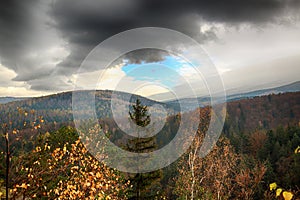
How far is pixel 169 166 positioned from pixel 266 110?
272 feet

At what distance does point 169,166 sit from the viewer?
5100 centimetres

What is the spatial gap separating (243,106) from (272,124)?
18.7 m

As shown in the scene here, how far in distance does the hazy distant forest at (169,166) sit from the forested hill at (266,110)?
1.24ft

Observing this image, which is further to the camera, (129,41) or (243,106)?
(243,106)

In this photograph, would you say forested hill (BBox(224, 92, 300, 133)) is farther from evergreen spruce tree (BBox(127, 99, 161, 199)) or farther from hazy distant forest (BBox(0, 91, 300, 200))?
evergreen spruce tree (BBox(127, 99, 161, 199))

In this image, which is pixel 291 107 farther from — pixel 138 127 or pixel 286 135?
pixel 138 127

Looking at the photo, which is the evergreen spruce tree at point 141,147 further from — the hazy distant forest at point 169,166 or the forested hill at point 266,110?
the forested hill at point 266,110

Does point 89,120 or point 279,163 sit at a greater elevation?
point 89,120

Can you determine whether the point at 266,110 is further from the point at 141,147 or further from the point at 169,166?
the point at 141,147

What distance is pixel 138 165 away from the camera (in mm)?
20172

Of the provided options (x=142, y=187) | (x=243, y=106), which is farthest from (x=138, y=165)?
(x=243, y=106)

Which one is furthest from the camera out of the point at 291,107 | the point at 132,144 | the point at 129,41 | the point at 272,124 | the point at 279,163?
the point at 291,107

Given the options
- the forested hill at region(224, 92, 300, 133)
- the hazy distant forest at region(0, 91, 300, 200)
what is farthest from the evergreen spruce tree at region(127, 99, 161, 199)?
the forested hill at region(224, 92, 300, 133)

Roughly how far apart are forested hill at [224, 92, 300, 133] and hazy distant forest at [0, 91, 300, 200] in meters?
0.38
